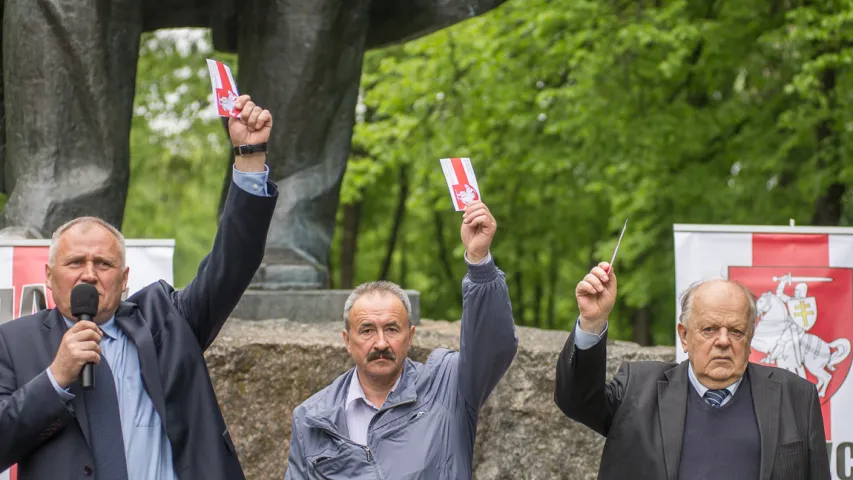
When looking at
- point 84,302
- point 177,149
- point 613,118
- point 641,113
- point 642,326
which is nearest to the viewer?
point 84,302

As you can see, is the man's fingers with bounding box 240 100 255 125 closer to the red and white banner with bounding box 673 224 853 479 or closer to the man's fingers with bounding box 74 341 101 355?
the man's fingers with bounding box 74 341 101 355

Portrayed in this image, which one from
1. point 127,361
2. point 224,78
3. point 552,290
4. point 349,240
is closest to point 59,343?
point 127,361

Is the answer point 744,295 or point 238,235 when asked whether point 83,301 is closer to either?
point 238,235

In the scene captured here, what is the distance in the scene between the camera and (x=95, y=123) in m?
4.92

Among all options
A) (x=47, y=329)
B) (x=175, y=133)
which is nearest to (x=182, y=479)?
(x=47, y=329)

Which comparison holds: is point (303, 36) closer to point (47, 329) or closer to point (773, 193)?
point (47, 329)

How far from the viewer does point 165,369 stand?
9.89 feet

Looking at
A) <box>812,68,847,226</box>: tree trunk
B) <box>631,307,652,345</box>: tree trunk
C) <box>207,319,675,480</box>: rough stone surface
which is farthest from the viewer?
<box>631,307,652,345</box>: tree trunk

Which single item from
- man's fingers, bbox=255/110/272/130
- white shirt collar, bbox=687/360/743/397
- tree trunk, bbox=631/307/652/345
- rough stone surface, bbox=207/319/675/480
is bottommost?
tree trunk, bbox=631/307/652/345

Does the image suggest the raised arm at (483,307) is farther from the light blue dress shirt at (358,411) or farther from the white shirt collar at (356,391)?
the white shirt collar at (356,391)

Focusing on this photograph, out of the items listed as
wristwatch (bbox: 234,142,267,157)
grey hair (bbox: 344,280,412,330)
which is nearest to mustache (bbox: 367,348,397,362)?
grey hair (bbox: 344,280,412,330)

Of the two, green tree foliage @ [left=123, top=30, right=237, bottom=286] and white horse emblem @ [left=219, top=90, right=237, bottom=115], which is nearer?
white horse emblem @ [left=219, top=90, right=237, bottom=115]

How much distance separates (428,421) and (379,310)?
315 mm

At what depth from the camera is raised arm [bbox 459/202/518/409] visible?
3.17 meters
